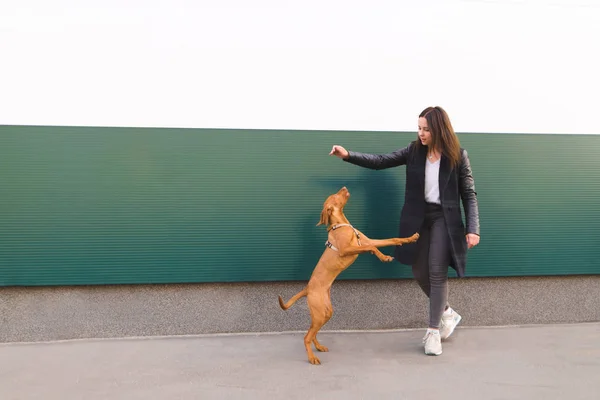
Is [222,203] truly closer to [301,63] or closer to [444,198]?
[301,63]

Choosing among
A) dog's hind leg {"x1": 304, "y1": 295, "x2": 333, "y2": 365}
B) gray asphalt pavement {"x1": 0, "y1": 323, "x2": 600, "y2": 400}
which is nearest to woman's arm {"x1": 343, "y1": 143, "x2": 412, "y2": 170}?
dog's hind leg {"x1": 304, "y1": 295, "x2": 333, "y2": 365}

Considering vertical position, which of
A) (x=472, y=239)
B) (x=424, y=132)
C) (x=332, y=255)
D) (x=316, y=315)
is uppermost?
(x=424, y=132)

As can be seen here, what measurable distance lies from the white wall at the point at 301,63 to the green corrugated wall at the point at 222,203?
0.17 meters

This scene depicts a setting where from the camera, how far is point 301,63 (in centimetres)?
304

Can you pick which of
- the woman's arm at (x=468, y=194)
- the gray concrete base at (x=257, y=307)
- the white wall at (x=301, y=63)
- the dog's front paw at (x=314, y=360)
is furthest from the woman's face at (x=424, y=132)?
the dog's front paw at (x=314, y=360)

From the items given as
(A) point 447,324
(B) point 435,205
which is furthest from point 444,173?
(A) point 447,324

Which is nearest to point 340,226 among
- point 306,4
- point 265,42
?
point 265,42

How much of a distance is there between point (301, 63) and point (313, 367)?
6.44 feet

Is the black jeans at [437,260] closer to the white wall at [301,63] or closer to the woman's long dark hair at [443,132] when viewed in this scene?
the woman's long dark hair at [443,132]

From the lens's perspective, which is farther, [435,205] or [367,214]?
[367,214]

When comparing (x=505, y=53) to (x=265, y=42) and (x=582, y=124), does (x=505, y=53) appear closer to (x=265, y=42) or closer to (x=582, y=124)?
(x=582, y=124)

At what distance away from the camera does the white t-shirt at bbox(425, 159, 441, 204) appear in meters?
2.61

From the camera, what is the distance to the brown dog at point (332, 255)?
2.39 m

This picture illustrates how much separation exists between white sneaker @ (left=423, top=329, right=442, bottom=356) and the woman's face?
3.62 feet
